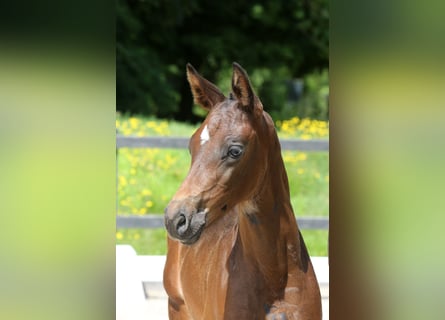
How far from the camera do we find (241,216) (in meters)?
2.38

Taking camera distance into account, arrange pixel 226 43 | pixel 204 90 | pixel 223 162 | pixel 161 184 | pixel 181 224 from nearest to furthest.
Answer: pixel 181 224, pixel 223 162, pixel 204 90, pixel 161 184, pixel 226 43

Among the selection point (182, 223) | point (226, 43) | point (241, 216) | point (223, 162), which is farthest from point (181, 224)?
point (226, 43)

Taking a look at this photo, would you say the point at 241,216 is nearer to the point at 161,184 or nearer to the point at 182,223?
the point at 182,223

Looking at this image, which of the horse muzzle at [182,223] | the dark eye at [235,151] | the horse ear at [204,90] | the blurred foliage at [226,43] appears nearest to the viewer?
the horse muzzle at [182,223]

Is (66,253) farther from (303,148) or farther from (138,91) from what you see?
(138,91)

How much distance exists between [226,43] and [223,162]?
11014 mm

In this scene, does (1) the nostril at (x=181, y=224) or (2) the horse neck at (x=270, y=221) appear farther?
(2) the horse neck at (x=270, y=221)

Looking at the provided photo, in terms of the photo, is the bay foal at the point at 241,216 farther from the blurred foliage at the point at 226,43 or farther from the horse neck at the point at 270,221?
the blurred foliage at the point at 226,43

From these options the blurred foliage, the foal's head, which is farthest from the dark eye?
the blurred foliage

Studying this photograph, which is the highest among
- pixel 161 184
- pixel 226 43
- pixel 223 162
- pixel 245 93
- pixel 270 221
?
pixel 226 43

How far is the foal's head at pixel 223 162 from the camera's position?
6.81 ft

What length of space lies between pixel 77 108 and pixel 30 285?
1.17ft

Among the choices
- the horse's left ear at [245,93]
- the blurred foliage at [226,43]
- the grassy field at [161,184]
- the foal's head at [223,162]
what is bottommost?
the grassy field at [161,184]

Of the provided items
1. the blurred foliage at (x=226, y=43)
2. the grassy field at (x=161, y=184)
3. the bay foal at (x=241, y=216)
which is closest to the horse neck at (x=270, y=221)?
the bay foal at (x=241, y=216)
